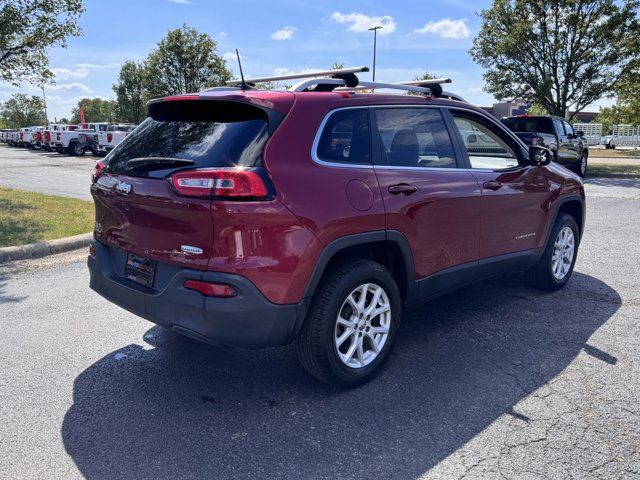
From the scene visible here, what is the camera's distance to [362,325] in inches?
137

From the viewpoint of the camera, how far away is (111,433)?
2941 mm

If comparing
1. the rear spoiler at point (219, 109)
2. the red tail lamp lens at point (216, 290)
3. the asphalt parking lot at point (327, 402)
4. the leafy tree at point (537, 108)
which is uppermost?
the leafy tree at point (537, 108)

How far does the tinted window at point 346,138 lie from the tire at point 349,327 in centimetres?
65

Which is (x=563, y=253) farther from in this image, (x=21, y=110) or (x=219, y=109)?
(x=21, y=110)

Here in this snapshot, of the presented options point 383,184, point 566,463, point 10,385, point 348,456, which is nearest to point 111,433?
point 10,385

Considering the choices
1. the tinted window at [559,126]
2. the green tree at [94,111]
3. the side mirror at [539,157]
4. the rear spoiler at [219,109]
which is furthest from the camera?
the green tree at [94,111]

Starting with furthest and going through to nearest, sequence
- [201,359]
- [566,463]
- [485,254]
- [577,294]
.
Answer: [577,294] → [485,254] → [201,359] → [566,463]

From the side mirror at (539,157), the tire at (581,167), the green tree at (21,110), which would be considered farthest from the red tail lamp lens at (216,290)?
the green tree at (21,110)

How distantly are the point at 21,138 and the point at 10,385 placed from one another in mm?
36928

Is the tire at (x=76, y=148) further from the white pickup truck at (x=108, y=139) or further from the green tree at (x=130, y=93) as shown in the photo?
the green tree at (x=130, y=93)

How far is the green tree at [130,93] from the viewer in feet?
155

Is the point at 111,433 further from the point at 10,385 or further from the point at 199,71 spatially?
the point at 199,71

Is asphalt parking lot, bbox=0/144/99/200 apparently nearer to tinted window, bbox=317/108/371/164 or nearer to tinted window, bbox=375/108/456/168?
Answer: tinted window, bbox=375/108/456/168

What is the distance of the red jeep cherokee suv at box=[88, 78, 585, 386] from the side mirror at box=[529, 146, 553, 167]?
2.97 ft
